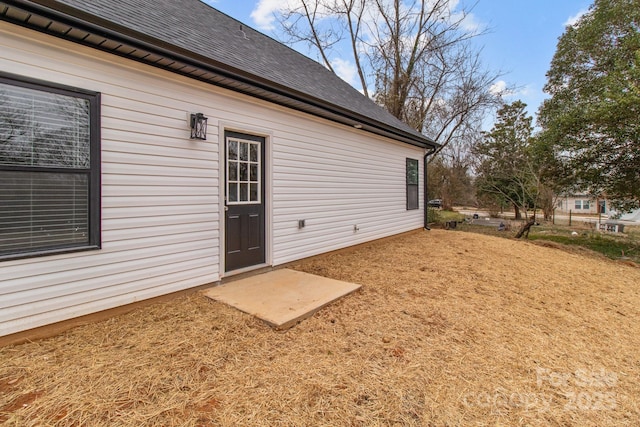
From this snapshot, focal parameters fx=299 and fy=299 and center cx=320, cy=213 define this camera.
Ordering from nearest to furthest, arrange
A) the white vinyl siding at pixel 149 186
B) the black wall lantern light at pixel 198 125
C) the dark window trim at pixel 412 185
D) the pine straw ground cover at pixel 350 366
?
1. the pine straw ground cover at pixel 350 366
2. the white vinyl siding at pixel 149 186
3. the black wall lantern light at pixel 198 125
4. the dark window trim at pixel 412 185

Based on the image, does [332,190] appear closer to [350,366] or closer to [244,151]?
[244,151]

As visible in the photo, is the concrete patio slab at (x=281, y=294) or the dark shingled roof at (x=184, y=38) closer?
the dark shingled roof at (x=184, y=38)

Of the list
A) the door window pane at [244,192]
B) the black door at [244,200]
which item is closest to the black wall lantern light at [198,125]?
the black door at [244,200]

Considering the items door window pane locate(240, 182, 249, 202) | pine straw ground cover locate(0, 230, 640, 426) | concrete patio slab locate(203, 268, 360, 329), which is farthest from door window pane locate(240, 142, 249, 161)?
pine straw ground cover locate(0, 230, 640, 426)

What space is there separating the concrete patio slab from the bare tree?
11.6 meters

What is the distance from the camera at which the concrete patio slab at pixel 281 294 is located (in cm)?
306

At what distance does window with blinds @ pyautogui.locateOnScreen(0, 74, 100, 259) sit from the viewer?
2.47 meters

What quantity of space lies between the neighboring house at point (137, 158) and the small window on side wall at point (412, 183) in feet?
13.4

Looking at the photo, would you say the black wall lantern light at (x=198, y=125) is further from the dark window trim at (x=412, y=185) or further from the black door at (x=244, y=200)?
the dark window trim at (x=412, y=185)

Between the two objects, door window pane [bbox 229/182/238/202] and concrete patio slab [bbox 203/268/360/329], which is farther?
door window pane [bbox 229/182/238/202]

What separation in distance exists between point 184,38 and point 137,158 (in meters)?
1.69

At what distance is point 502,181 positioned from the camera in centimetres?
1803

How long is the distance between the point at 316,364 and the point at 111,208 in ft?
8.25

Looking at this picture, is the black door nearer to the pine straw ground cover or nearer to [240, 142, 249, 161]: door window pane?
[240, 142, 249, 161]: door window pane
